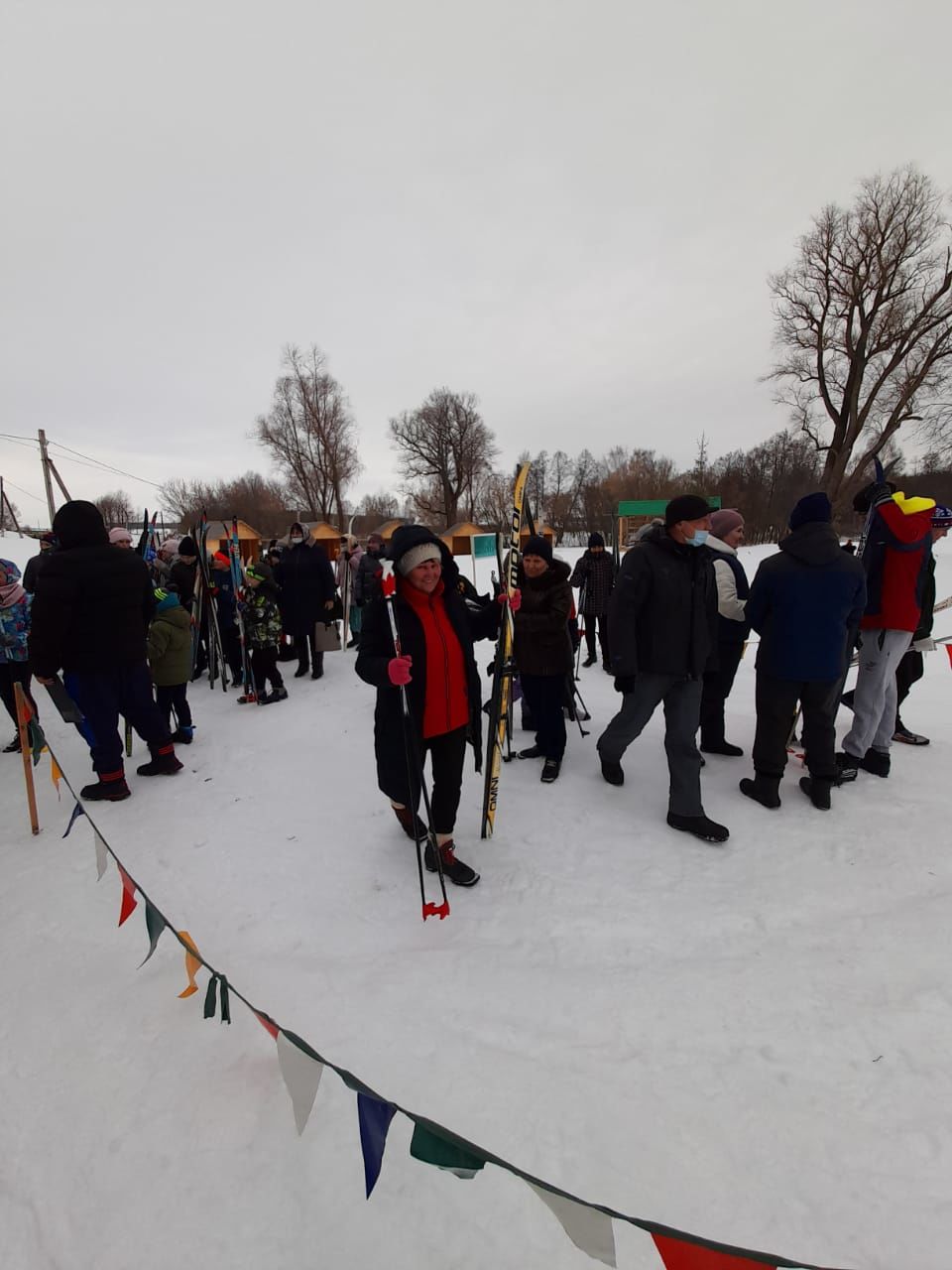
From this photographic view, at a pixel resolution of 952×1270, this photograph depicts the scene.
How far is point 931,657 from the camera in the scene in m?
8.10

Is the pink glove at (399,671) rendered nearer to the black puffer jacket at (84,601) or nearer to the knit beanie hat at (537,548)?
the knit beanie hat at (537,548)

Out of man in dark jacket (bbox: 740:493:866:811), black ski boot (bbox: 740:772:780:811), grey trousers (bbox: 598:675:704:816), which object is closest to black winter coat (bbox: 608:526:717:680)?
grey trousers (bbox: 598:675:704:816)

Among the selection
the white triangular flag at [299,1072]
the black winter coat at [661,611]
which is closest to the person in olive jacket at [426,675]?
the black winter coat at [661,611]

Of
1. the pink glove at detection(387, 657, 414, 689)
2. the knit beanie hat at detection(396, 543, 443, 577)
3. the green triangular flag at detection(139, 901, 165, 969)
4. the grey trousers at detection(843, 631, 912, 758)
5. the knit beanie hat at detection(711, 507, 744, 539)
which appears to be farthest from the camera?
the knit beanie hat at detection(711, 507, 744, 539)

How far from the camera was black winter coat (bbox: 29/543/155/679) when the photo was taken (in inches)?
147

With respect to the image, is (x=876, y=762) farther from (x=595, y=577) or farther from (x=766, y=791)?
(x=595, y=577)

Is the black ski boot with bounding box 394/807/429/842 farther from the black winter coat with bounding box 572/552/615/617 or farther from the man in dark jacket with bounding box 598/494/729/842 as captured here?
the black winter coat with bounding box 572/552/615/617

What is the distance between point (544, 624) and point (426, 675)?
1.52 meters

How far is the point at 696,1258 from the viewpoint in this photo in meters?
1.03

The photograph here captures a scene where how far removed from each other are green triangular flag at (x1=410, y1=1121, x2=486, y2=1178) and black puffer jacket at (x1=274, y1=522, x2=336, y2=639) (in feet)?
20.5

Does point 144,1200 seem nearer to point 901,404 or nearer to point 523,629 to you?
point 523,629

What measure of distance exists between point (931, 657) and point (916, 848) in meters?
6.49

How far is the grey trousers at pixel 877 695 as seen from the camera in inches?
159

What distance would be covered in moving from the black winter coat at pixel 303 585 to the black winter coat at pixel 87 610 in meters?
2.66
